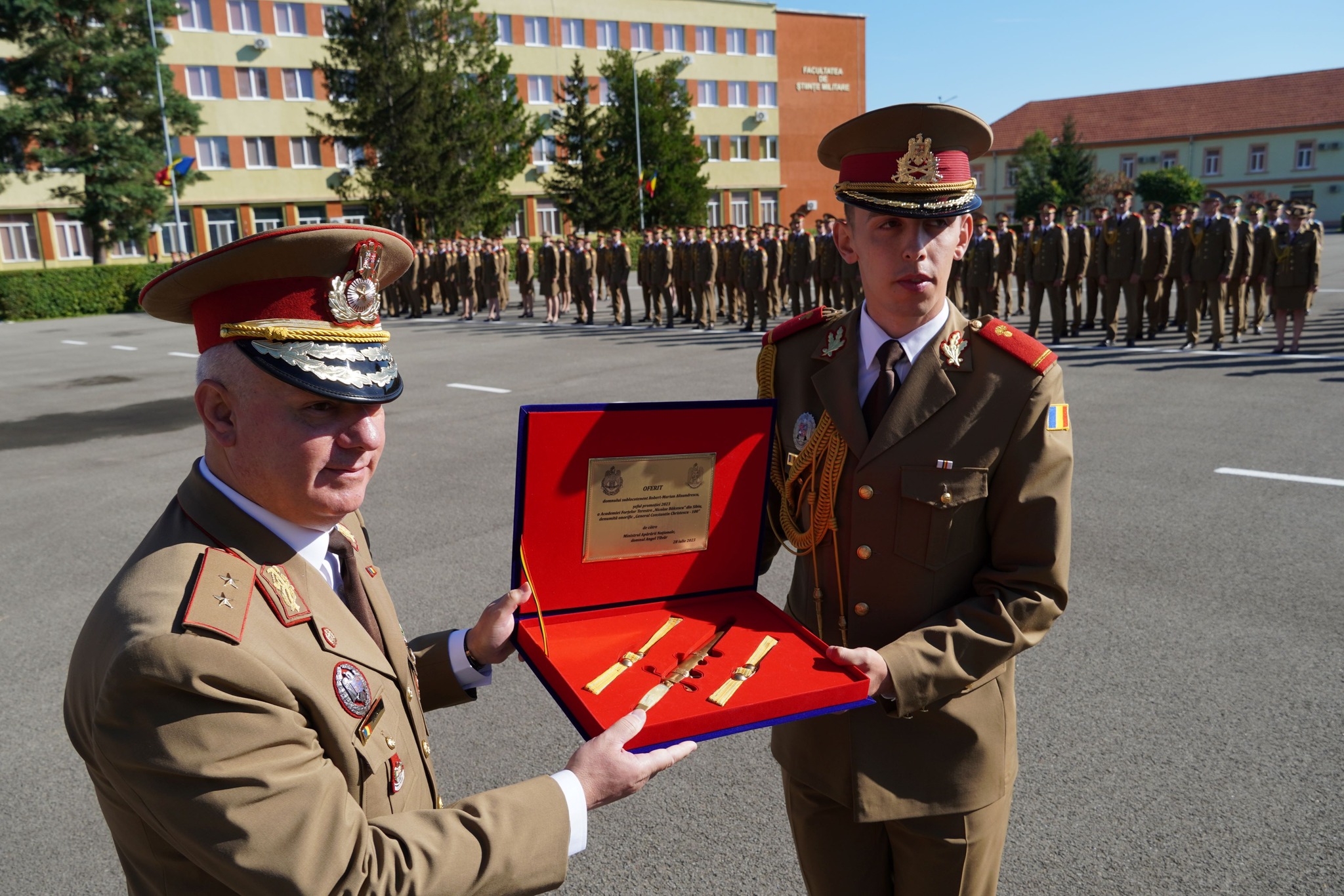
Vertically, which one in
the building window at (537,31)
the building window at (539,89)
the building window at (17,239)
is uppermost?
the building window at (537,31)

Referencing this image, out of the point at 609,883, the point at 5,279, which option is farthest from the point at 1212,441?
the point at 5,279

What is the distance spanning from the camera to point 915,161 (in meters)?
2.04

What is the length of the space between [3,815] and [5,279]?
31975mm

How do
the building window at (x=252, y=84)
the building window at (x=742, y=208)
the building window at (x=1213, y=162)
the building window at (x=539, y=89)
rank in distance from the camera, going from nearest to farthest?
the building window at (x=252, y=84), the building window at (x=539, y=89), the building window at (x=742, y=208), the building window at (x=1213, y=162)

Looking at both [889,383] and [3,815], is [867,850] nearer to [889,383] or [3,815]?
[889,383]

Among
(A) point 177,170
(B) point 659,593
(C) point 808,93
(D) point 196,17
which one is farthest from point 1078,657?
(C) point 808,93

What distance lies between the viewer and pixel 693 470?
206cm

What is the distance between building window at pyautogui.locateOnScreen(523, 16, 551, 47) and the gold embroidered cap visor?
56046 millimetres

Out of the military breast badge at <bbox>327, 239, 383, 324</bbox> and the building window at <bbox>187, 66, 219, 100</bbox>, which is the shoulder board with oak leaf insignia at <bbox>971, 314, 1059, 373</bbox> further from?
the building window at <bbox>187, 66, 219, 100</bbox>

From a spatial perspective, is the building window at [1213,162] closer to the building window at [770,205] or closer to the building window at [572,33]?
the building window at [770,205]

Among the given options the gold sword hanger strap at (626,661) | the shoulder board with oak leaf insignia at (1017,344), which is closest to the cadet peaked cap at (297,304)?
the gold sword hanger strap at (626,661)

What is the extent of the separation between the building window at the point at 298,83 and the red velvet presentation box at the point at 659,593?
5133 cm

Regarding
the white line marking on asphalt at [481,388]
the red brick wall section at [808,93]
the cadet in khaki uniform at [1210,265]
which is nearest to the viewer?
the white line marking on asphalt at [481,388]

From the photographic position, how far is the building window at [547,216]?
54.6m
